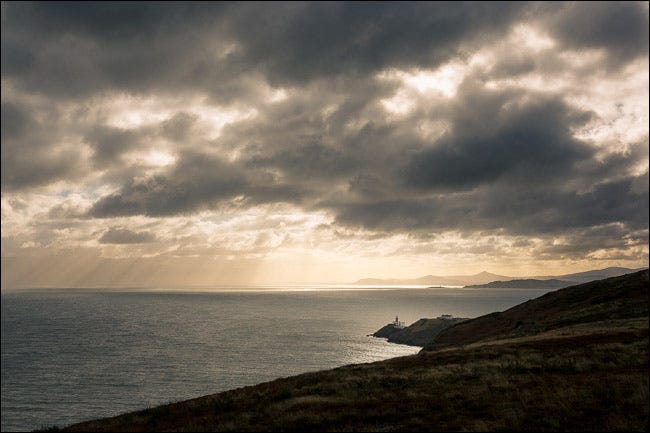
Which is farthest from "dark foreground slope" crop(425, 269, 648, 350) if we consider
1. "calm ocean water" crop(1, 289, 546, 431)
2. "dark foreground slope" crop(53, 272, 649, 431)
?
"calm ocean water" crop(1, 289, 546, 431)

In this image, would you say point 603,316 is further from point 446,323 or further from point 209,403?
point 446,323

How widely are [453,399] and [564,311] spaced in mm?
56580

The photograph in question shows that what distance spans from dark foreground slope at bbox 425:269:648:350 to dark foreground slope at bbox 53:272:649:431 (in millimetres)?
26493

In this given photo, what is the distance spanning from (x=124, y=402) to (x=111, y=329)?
394 feet

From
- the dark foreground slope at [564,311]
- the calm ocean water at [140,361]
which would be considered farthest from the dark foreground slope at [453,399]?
the calm ocean water at [140,361]

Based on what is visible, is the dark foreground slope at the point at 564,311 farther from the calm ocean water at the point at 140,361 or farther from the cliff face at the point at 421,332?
the cliff face at the point at 421,332

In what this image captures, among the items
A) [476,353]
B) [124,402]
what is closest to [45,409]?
[124,402]

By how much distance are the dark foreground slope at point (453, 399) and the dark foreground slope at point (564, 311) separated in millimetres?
26493

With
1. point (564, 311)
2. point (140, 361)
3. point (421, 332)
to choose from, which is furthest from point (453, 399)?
point (421, 332)

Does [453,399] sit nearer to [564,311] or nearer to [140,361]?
[564,311]

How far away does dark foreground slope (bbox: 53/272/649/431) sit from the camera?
1572 cm

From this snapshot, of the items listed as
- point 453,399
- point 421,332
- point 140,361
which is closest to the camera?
point 453,399

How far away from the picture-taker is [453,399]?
19.1m

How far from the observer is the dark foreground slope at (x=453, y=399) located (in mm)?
15719
